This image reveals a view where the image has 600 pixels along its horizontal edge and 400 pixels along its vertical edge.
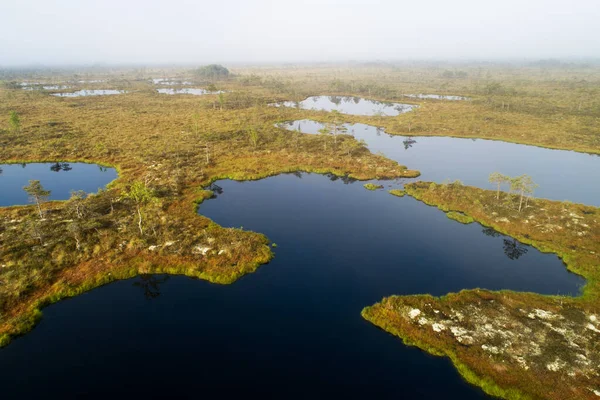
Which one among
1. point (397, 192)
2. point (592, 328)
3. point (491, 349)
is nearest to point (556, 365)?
point (491, 349)

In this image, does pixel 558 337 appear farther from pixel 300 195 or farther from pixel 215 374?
pixel 300 195

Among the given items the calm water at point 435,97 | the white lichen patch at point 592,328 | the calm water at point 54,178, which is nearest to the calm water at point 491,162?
the white lichen patch at point 592,328

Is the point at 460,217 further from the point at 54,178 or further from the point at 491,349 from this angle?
the point at 54,178

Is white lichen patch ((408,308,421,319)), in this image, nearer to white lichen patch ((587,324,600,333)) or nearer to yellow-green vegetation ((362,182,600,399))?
yellow-green vegetation ((362,182,600,399))

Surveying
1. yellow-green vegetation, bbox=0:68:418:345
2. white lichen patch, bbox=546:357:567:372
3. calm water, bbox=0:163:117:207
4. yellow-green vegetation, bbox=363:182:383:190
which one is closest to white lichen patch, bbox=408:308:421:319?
white lichen patch, bbox=546:357:567:372

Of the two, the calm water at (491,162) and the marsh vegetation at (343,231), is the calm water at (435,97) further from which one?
the calm water at (491,162)

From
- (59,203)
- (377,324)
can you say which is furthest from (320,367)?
(59,203)
